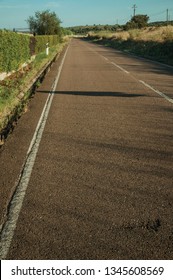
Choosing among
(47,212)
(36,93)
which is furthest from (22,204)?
(36,93)

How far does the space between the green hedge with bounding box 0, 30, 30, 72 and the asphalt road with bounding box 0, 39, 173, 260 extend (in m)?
8.16

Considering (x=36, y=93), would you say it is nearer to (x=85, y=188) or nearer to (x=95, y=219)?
(x=85, y=188)

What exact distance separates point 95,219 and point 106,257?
72cm

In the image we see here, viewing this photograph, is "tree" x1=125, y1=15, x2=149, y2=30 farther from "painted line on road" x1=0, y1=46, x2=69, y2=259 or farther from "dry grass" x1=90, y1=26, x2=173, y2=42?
"painted line on road" x1=0, y1=46, x2=69, y2=259

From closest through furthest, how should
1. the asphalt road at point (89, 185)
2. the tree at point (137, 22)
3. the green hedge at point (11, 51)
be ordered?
1. the asphalt road at point (89, 185)
2. the green hedge at point (11, 51)
3. the tree at point (137, 22)

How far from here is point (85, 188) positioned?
5.07 m

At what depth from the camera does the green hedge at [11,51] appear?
17.0 meters

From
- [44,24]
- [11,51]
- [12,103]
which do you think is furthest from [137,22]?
[12,103]

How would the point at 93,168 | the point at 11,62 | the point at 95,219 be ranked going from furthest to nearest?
the point at 11,62 → the point at 93,168 → the point at 95,219

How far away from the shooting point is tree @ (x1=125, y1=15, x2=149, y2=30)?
111 metres

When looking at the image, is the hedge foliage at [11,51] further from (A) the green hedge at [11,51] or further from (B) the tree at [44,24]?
(B) the tree at [44,24]

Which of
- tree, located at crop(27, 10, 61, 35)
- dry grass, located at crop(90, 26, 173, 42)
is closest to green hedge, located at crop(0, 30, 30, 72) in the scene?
dry grass, located at crop(90, 26, 173, 42)

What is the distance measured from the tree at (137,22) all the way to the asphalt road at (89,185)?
10719 cm

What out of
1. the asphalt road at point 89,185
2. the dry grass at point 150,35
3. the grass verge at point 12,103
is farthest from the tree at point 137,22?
the asphalt road at point 89,185
